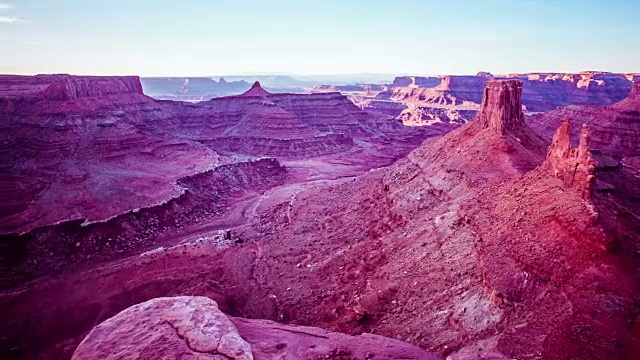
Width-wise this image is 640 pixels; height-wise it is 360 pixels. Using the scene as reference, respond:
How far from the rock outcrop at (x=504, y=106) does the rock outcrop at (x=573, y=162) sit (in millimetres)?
12441

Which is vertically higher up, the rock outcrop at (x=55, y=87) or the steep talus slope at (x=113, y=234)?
the rock outcrop at (x=55, y=87)

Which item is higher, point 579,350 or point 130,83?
point 130,83

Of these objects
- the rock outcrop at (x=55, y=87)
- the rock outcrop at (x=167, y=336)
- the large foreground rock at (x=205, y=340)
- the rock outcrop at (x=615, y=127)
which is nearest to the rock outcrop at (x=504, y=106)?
the rock outcrop at (x=615, y=127)

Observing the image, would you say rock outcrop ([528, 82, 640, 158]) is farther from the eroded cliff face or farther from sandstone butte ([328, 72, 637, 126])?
sandstone butte ([328, 72, 637, 126])

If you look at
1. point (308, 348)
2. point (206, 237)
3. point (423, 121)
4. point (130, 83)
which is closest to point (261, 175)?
point (206, 237)

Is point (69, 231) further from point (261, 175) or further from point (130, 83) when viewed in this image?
point (130, 83)

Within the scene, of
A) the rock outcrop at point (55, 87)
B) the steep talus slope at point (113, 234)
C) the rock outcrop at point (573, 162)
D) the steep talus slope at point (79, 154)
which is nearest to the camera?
the rock outcrop at point (573, 162)

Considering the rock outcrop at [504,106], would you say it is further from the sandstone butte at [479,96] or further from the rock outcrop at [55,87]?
the sandstone butte at [479,96]

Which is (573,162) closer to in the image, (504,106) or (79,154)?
(504,106)

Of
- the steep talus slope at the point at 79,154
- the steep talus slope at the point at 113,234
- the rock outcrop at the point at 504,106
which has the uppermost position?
the rock outcrop at the point at 504,106

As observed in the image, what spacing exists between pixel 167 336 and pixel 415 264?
603 inches

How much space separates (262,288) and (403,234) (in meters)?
11.0

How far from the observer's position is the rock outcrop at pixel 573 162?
Result: 1899cm

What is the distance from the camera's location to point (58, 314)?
27203mm
